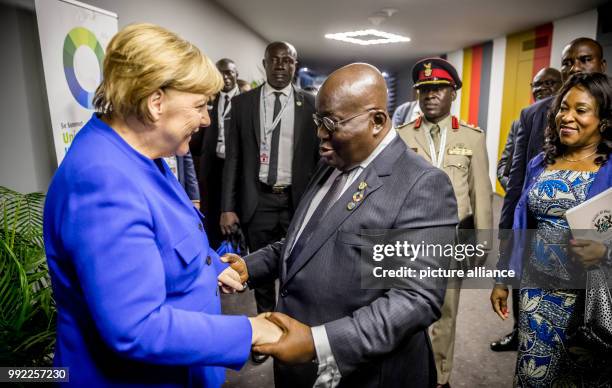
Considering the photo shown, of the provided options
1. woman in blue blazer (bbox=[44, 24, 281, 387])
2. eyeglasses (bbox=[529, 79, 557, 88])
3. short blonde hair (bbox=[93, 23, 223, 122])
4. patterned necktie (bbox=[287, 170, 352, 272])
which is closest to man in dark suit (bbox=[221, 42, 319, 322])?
patterned necktie (bbox=[287, 170, 352, 272])

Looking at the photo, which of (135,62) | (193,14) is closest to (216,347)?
(135,62)

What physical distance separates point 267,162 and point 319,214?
1.63 m

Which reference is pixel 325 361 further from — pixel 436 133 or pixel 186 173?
pixel 186 173

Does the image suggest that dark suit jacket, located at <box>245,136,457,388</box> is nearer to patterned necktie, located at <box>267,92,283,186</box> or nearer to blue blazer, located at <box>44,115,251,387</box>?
blue blazer, located at <box>44,115,251,387</box>

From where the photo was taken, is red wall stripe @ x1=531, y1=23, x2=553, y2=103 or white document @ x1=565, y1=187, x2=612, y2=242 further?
red wall stripe @ x1=531, y1=23, x2=553, y2=103

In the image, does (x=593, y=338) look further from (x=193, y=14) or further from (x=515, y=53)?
(x=515, y=53)

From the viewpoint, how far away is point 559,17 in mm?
6508

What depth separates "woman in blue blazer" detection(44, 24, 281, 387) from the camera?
0.79m

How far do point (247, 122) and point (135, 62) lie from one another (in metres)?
2.01

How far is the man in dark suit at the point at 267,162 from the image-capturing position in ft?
9.27

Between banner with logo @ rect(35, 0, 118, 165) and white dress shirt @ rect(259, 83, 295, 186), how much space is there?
1086 mm

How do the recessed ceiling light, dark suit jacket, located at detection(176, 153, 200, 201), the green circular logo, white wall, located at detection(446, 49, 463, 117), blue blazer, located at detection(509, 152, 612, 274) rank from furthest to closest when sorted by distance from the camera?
white wall, located at detection(446, 49, 463, 117), the recessed ceiling light, dark suit jacket, located at detection(176, 153, 200, 201), the green circular logo, blue blazer, located at detection(509, 152, 612, 274)

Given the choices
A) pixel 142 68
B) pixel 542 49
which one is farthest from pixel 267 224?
pixel 542 49

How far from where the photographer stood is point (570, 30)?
20.8ft
